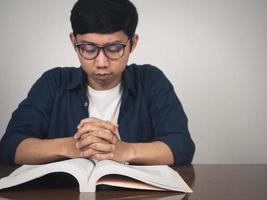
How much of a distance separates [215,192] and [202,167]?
349mm

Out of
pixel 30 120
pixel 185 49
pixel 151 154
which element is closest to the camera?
pixel 151 154

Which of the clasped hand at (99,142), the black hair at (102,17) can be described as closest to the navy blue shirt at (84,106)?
the black hair at (102,17)

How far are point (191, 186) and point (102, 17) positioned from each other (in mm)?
666

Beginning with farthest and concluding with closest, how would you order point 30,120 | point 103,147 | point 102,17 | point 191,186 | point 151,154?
point 30,120 < point 102,17 < point 151,154 < point 103,147 < point 191,186

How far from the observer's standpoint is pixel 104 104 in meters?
1.60

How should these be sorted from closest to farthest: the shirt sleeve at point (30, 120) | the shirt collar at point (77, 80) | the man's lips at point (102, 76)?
the shirt sleeve at point (30, 120) → the man's lips at point (102, 76) → the shirt collar at point (77, 80)

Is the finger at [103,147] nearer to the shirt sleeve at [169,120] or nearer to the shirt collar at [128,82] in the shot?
the shirt sleeve at [169,120]

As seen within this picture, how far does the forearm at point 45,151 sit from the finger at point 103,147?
0.08m

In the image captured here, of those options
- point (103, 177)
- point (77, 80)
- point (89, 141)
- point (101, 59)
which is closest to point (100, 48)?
point (101, 59)

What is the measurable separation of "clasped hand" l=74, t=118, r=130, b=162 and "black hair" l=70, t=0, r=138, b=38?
383 millimetres

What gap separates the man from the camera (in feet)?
3.73

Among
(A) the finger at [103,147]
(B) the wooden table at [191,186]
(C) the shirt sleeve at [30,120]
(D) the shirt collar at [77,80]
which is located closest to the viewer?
(B) the wooden table at [191,186]

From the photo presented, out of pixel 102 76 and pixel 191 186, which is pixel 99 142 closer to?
pixel 191 186

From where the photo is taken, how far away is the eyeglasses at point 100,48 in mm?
1360
